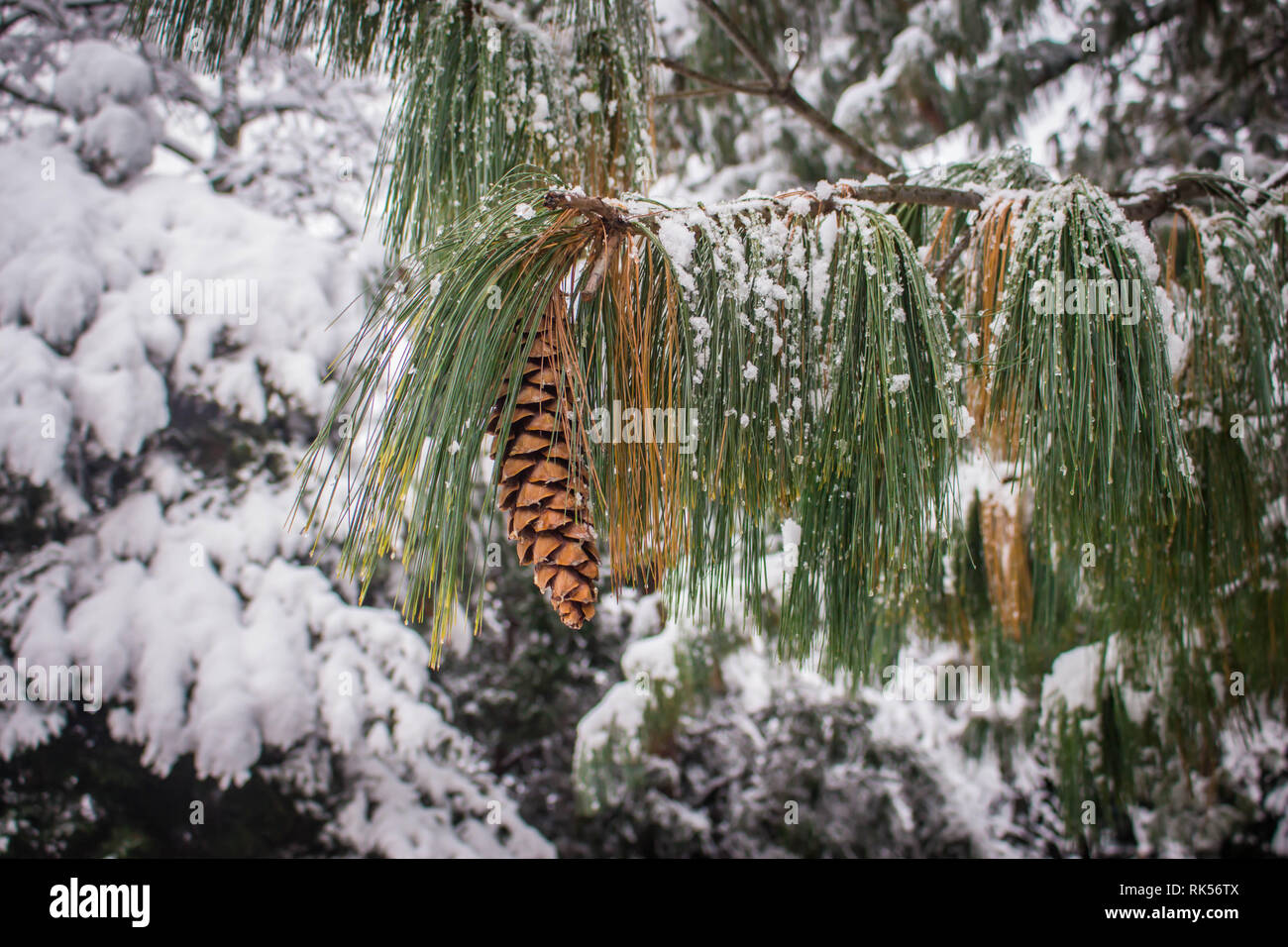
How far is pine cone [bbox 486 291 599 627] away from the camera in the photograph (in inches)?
16.5

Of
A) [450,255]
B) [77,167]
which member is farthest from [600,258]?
[77,167]

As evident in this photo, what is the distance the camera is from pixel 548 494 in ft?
1.40

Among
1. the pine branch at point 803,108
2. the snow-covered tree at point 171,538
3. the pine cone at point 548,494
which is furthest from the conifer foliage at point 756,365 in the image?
the snow-covered tree at point 171,538

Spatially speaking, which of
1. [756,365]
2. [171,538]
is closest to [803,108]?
[756,365]

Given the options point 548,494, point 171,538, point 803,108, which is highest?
point 803,108

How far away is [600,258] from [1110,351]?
1.09 ft

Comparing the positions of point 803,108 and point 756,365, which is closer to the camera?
point 756,365

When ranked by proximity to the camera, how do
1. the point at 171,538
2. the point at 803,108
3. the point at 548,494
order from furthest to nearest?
the point at 171,538 → the point at 803,108 → the point at 548,494

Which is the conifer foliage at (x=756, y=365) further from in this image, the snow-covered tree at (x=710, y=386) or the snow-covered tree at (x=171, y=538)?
the snow-covered tree at (x=171, y=538)

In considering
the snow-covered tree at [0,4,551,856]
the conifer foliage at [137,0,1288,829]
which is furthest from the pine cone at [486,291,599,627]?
the snow-covered tree at [0,4,551,856]

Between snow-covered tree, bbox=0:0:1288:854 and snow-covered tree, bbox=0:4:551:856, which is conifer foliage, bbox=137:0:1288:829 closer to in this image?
snow-covered tree, bbox=0:0:1288:854

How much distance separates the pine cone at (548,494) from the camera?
1.37ft

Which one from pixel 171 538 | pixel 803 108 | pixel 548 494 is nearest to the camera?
pixel 548 494

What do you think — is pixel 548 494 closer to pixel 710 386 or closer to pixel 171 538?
pixel 710 386
